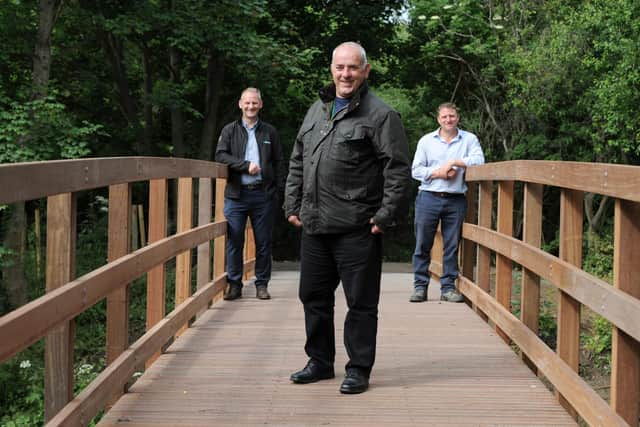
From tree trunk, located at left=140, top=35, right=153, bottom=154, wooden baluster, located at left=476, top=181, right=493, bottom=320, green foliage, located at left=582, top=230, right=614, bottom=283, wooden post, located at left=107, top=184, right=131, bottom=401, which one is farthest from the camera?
tree trunk, located at left=140, top=35, right=153, bottom=154

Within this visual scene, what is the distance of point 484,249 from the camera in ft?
22.2

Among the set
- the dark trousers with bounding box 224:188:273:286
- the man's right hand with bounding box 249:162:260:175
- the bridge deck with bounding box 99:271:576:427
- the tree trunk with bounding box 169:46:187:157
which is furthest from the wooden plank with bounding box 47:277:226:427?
the tree trunk with bounding box 169:46:187:157

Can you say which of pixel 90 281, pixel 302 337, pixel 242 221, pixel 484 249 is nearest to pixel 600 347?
pixel 484 249

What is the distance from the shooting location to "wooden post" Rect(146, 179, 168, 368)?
201 inches

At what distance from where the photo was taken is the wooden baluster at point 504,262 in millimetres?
5898

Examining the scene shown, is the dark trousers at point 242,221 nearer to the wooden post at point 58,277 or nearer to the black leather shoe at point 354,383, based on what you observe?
the black leather shoe at point 354,383

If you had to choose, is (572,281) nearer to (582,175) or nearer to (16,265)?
(582,175)

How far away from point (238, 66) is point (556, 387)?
14.5 metres

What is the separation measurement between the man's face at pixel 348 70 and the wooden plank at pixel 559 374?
5.13 feet

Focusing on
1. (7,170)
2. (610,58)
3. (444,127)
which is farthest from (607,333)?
(7,170)

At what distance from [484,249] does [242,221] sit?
202cm

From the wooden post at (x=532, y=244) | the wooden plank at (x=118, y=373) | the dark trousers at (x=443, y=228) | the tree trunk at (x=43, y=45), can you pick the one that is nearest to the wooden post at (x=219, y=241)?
the wooden plank at (x=118, y=373)

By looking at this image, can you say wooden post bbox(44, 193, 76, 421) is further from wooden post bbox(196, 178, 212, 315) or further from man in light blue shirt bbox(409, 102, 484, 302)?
man in light blue shirt bbox(409, 102, 484, 302)

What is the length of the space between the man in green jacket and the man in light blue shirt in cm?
271
